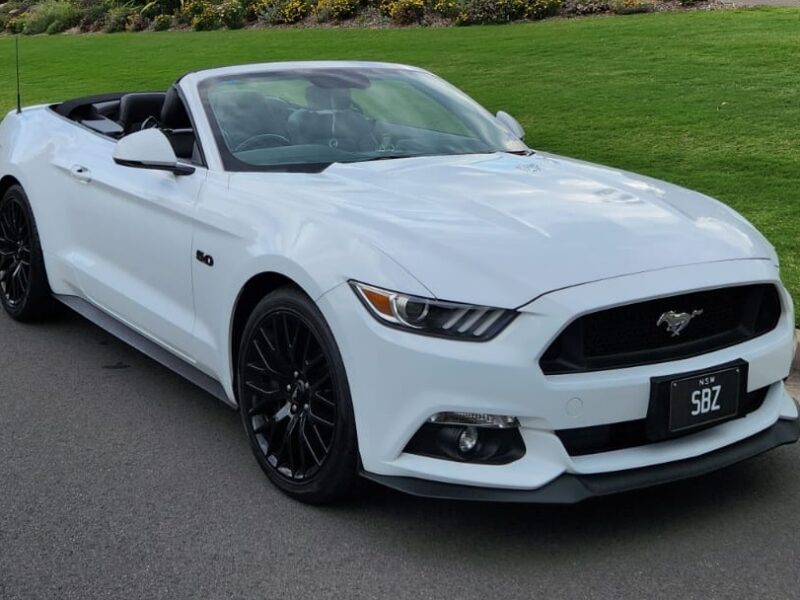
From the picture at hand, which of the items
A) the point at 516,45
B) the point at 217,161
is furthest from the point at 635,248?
the point at 516,45

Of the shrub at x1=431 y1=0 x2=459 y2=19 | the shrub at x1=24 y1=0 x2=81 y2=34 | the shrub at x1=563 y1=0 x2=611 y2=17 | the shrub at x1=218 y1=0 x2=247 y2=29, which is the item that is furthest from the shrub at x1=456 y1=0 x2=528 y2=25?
the shrub at x1=24 y1=0 x2=81 y2=34

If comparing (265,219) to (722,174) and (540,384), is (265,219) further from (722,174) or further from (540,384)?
(722,174)

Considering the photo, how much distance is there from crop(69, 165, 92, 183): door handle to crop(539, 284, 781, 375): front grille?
2951 mm

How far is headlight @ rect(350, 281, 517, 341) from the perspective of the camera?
3191 mm

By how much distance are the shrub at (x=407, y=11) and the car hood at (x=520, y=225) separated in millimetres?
16821

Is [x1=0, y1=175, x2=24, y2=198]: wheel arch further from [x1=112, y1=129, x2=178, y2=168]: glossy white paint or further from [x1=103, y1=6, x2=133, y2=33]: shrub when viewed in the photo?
[x1=103, y1=6, x2=133, y2=33]: shrub

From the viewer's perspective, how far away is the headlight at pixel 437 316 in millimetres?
3191

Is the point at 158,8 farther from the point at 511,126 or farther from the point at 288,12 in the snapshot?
the point at 511,126

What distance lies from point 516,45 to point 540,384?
13.6m

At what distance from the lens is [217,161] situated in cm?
439

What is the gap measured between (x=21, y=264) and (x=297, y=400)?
2977 millimetres

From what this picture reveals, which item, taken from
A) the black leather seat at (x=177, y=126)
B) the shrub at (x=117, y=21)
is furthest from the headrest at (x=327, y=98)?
the shrub at (x=117, y=21)

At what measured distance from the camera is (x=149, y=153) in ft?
14.5

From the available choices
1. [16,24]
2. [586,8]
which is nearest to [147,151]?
[586,8]
